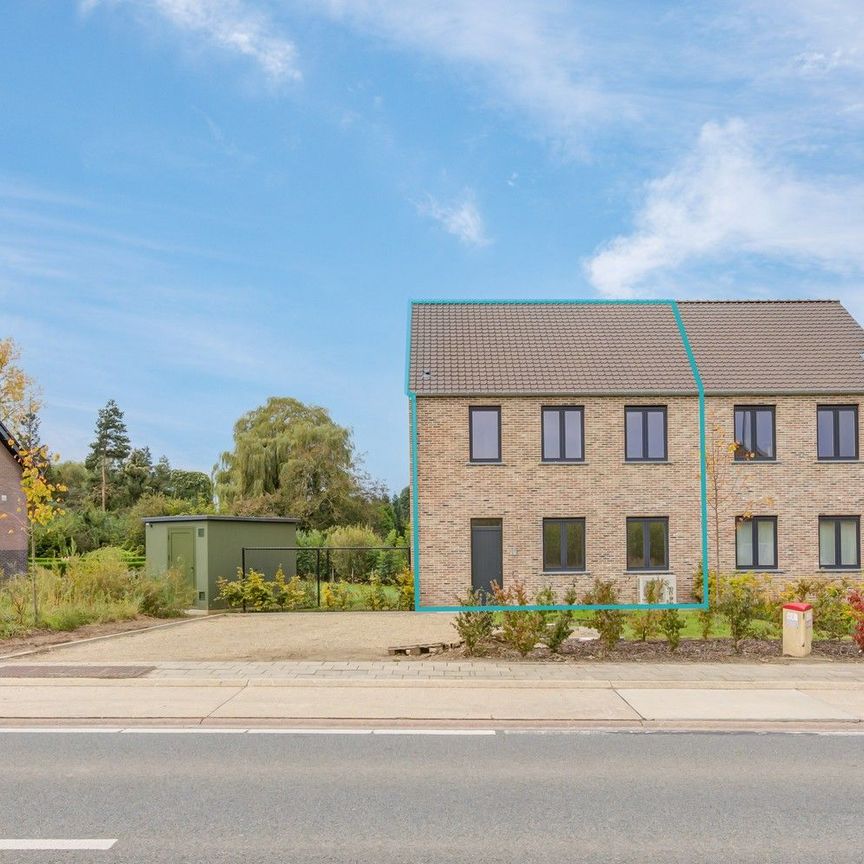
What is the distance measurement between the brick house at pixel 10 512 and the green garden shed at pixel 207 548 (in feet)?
40.9

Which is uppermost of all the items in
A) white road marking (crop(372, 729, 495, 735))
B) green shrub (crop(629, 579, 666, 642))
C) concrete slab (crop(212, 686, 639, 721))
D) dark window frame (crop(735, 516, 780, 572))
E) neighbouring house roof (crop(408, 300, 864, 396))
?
neighbouring house roof (crop(408, 300, 864, 396))

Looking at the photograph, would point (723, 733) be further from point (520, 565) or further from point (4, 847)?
point (520, 565)

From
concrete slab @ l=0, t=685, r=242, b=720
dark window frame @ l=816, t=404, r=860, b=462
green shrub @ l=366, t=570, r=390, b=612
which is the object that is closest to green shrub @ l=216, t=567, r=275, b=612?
green shrub @ l=366, t=570, r=390, b=612

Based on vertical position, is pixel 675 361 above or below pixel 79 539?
above

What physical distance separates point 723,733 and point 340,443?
44.0 meters

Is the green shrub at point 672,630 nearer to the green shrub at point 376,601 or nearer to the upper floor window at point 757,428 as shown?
the green shrub at point 376,601

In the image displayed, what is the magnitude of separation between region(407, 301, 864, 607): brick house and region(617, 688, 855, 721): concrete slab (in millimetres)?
8868

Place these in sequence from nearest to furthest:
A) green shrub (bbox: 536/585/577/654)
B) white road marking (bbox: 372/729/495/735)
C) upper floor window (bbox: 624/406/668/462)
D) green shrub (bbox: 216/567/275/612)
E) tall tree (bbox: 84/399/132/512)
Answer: white road marking (bbox: 372/729/495/735) < green shrub (bbox: 536/585/577/654) < green shrub (bbox: 216/567/275/612) < upper floor window (bbox: 624/406/668/462) < tall tree (bbox: 84/399/132/512)

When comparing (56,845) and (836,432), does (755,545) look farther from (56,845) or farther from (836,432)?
(56,845)

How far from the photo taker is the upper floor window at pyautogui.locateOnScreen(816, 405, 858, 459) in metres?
25.8

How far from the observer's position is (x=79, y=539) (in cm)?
4712

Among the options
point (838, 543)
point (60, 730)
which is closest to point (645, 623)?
point (60, 730)

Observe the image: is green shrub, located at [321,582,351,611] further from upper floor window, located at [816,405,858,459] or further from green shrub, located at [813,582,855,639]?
upper floor window, located at [816,405,858,459]

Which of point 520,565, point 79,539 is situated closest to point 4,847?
point 520,565
